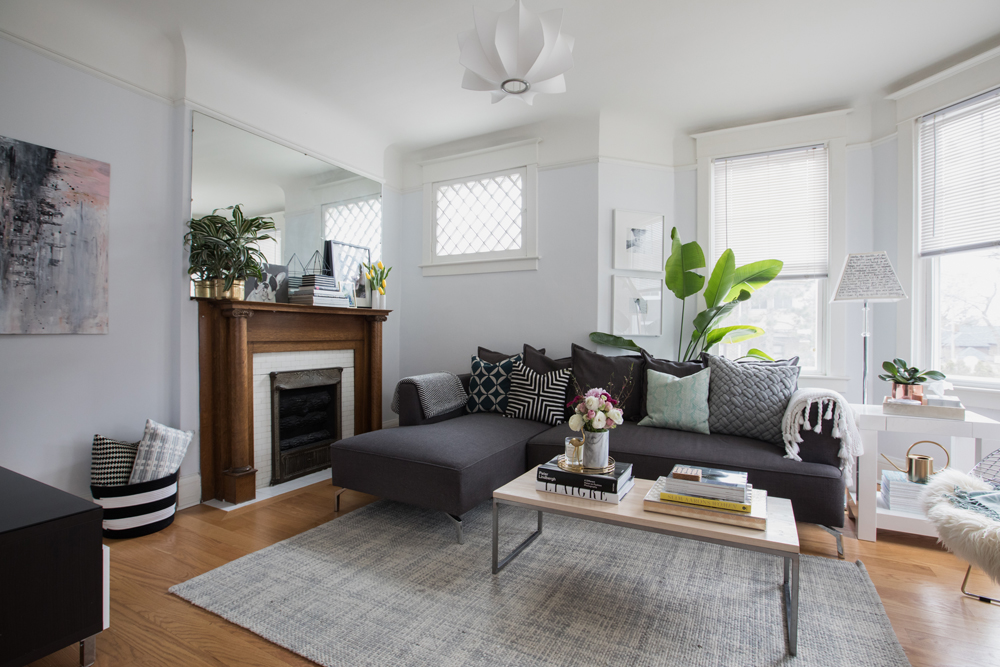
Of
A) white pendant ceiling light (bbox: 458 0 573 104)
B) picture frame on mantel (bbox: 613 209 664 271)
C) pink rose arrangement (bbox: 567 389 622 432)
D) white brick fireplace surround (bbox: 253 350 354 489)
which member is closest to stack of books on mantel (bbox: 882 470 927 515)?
pink rose arrangement (bbox: 567 389 622 432)

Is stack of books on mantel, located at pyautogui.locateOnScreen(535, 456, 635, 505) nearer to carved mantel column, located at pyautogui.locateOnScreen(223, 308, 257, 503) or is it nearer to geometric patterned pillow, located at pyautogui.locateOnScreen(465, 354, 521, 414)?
geometric patterned pillow, located at pyautogui.locateOnScreen(465, 354, 521, 414)

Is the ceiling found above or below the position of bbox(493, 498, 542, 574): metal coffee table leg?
above

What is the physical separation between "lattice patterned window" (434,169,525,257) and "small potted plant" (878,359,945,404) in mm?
2585

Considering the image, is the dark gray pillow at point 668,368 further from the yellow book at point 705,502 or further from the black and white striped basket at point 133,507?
the black and white striped basket at point 133,507

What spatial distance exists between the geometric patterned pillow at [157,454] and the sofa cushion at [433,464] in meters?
0.79

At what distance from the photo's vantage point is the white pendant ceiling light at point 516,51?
1933 mm

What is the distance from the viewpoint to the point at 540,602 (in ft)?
5.84

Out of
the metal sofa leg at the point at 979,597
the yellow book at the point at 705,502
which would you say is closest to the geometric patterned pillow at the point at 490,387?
the yellow book at the point at 705,502

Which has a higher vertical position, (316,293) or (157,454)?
(316,293)

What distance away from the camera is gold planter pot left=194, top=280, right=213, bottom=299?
2.74m

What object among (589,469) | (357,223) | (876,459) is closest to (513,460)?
(589,469)

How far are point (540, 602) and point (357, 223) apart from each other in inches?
123

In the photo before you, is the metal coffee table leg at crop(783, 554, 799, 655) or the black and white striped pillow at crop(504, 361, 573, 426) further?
the black and white striped pillow at crop(504, 361, 573, 426)

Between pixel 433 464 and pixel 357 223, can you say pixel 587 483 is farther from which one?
pixel 357 223
